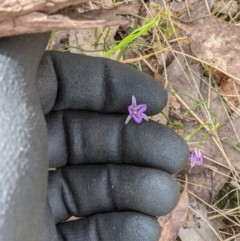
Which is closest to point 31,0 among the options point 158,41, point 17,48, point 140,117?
point 17,48

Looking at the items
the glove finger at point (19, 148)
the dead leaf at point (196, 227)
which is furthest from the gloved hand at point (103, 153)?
the dead leaf at point (196, 227)

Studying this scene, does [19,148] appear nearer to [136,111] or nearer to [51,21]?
[51,21]

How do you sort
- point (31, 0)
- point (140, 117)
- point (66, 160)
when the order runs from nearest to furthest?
point (31, 0) → point (140, 117) → point (66, 160)

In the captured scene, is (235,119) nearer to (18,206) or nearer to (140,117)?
(140,117)

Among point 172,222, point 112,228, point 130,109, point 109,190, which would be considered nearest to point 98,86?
point 130,109

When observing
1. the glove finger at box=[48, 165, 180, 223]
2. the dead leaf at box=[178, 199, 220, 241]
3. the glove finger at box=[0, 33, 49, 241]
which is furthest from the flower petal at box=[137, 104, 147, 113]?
the dead leaf at box=[178, 199, 220, 241]
